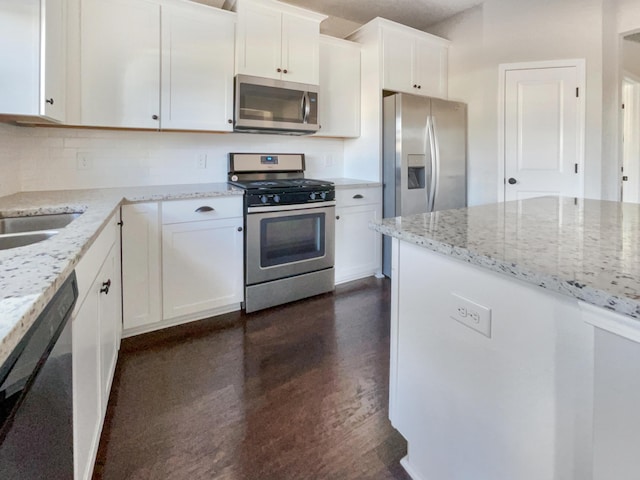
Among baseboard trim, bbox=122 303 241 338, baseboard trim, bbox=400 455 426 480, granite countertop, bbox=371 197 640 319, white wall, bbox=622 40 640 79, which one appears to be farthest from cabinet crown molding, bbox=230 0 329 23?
white wall, bbox=622 40 640 79

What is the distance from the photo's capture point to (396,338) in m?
1.34

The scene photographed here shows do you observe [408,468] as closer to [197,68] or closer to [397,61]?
[197,68]

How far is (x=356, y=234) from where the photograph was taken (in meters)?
3.43

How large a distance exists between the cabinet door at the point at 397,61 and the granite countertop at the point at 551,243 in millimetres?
2235

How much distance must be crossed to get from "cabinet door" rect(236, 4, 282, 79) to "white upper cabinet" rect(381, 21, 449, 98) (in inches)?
40.7

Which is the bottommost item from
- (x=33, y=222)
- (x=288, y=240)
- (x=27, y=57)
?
(x=288, y=240)

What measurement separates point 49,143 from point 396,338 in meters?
2.58

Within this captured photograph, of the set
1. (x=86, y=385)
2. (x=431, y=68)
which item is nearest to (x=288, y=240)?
(x=86, y=385)

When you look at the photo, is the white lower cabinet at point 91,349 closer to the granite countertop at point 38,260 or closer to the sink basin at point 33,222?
the granite countertop at point 38,260

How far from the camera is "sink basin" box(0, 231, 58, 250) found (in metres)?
1.29

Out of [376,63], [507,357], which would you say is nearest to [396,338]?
[507,357]

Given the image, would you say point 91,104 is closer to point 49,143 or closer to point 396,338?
point 49,143

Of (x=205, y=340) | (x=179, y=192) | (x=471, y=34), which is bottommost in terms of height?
(x=205, y=340)

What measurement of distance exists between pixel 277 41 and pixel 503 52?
2.17m
